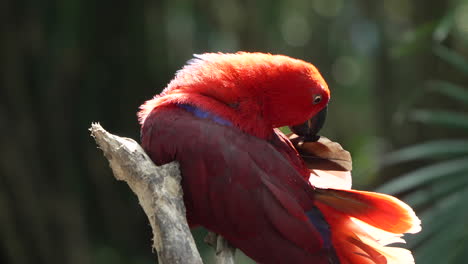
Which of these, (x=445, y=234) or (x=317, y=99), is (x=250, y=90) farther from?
(x=445, y=234)

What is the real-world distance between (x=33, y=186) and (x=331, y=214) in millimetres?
3836

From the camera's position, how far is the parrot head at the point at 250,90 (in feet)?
7.76

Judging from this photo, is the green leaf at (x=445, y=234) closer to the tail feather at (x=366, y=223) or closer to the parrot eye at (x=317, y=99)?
the tail feather at (x=366, y=223)

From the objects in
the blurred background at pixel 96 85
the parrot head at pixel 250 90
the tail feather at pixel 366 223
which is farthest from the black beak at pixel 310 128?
the blurred background at pixel 96 85

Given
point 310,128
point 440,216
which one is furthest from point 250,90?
point 440,216

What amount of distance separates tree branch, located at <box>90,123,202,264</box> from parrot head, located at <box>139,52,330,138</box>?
0.96 feet

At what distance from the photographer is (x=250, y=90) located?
94.4 inches

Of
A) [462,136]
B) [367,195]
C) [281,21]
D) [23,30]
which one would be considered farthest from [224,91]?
[281,21]

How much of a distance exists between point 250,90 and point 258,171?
29 cm

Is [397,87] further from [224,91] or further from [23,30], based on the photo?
[224,91]

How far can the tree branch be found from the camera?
6.39 ft

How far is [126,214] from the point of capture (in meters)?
6.09

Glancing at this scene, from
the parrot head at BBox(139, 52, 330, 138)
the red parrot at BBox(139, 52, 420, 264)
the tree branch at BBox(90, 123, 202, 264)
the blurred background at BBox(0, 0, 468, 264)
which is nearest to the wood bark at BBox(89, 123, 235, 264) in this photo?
the tree branch at BBox(90, 123, 202, 264)

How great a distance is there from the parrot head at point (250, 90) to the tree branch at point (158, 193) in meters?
0.29
